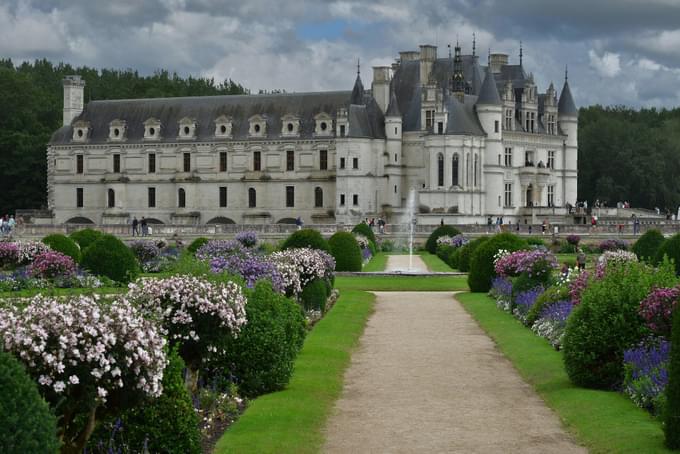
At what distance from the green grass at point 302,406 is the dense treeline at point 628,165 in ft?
210

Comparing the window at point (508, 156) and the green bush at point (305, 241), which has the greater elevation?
the window at point (508, 156)

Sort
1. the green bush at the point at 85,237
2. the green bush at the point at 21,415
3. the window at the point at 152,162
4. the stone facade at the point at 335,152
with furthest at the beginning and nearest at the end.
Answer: the window at the point at 152,162, the stone facade at the point at 335,152, the green bush at the point at 85,237, the green bush at the point at 21,415

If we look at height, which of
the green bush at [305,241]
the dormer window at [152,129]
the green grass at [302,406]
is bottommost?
the green grass at [302,406]

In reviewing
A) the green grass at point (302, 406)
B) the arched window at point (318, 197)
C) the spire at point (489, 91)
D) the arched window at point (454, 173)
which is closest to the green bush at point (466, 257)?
the green grass at point (302, 406)

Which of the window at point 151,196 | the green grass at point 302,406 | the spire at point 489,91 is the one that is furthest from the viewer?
the window at point 151,196

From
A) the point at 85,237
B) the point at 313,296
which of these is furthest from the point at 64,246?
the point at 313,296

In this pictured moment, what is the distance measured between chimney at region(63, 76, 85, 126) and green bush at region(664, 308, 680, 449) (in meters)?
75.3

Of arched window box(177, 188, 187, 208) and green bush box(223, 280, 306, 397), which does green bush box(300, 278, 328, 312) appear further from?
arched window box(177, 188, 187, 208)

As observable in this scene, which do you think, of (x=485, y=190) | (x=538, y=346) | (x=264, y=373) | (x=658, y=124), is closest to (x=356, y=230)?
(x=485, y=190)

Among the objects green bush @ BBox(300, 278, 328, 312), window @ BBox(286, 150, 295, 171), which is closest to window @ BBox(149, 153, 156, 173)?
window @ BBox(286, 150, 295, 171)

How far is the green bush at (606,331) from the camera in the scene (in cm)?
1402

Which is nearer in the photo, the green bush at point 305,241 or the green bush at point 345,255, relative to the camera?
the green bush at point 305,241

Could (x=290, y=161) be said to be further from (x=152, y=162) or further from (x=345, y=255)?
(x=345, y=255)

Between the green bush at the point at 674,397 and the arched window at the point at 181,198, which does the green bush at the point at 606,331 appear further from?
the arched window at the point at 181,198
